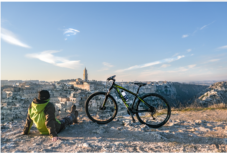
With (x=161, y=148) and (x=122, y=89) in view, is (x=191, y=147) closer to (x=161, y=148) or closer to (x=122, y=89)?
(x=161, y=148)

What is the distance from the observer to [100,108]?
4.84 metres

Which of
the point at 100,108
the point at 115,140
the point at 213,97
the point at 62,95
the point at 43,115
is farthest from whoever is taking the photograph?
the point at 62,95

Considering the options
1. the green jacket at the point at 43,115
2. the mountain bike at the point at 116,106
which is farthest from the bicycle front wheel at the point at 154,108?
the green jacket at the point at 43,115

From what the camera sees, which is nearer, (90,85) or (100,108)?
(100,108)

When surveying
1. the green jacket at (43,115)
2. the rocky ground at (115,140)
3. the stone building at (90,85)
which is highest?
the stone building at (90,85)

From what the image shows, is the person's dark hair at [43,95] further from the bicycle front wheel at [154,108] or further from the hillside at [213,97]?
the hillside at [213,97]

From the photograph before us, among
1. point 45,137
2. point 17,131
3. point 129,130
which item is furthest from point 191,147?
point 17,131

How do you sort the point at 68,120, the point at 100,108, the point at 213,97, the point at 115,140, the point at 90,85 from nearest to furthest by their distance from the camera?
1. the point at 115,140
2. the point at 68,120
3. the point at 100,108
4. the point at 213,97
5. the point at 90,85

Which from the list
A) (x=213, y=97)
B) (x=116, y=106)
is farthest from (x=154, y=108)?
(x=213, y=97)

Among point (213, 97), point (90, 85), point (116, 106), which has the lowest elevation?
point (213, 97)

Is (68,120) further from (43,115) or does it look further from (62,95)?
(62,95)

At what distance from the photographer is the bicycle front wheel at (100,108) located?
15.9 feet

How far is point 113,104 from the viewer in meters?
4.89

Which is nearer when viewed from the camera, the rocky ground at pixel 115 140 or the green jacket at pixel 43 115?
the rocky ground at pixel 115 140
